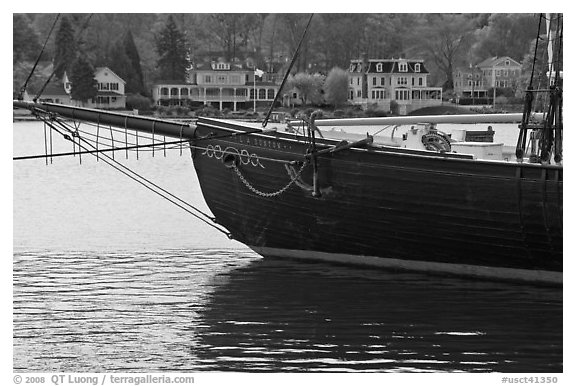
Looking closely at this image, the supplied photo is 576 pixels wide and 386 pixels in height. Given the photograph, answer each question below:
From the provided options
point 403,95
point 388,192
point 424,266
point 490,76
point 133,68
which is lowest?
point 424,266

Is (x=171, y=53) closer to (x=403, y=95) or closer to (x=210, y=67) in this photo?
(x=210, y=67)

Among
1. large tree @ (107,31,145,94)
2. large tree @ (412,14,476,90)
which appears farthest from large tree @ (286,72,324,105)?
large tree @ (107,31,145,94)

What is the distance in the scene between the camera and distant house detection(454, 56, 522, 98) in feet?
271

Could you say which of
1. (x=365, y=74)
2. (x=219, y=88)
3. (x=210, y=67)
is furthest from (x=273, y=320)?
(x=210, y=67)

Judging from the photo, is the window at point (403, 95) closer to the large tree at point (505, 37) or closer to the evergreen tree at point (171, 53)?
the large tree at point (505, 37)

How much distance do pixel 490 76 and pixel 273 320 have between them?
230ft

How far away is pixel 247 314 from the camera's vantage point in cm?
1590

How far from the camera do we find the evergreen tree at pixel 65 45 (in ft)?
254

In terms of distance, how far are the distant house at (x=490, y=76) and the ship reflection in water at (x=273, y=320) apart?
214 feet

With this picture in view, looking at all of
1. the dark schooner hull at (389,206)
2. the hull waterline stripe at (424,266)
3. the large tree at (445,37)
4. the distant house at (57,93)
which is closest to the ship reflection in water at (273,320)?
the hull waterline stripe at (424,266)

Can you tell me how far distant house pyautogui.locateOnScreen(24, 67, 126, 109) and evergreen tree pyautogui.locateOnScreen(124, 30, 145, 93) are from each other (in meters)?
1.69

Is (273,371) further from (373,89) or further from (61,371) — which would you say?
(373,89)

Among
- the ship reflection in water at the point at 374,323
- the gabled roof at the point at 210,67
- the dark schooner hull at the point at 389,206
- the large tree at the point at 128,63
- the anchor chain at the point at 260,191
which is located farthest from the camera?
the large tree at the point at 128,63

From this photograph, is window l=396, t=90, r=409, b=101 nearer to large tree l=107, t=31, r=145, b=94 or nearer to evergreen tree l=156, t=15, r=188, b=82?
evergreen tree l=156, t=15, r=188, b=82
